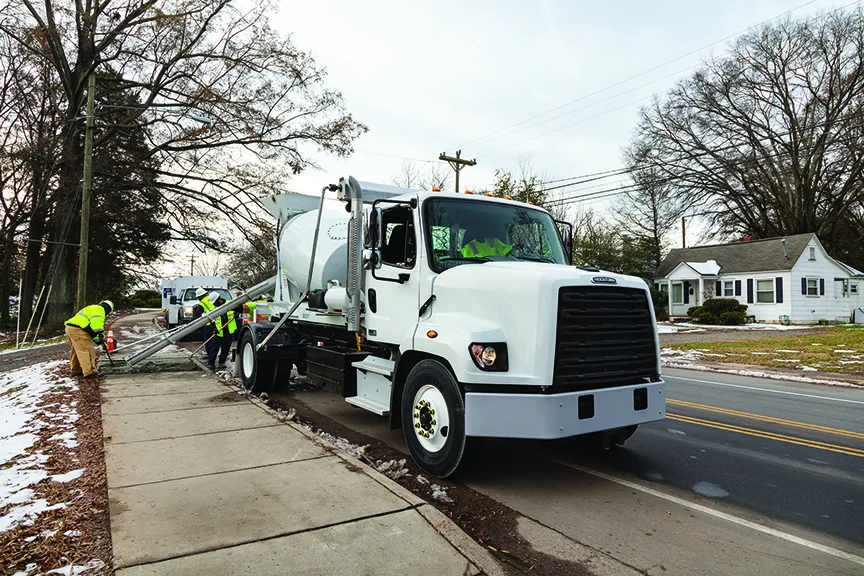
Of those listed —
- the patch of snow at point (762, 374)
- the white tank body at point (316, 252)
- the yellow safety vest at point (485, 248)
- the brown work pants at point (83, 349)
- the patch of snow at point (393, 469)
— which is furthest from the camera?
the patch of snow at point (762, 374)

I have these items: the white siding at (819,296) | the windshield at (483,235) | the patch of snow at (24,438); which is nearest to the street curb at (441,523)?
the windshield at (483,235)

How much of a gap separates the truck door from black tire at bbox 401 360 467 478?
0.59 m

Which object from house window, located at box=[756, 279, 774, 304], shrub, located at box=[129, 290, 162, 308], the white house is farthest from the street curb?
shrub, located at box=[129, 290, 162, 308]

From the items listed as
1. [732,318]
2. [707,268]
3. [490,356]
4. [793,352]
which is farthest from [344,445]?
[707,268]

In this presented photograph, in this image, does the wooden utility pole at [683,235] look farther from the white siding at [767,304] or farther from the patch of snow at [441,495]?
the patch of snow at [441,495]

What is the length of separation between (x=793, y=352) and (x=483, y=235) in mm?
14490

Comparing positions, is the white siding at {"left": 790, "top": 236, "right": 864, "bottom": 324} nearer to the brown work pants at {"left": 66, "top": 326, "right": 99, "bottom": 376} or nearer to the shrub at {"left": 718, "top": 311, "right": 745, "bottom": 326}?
the shrub at {"left": 718, "top": 311, "right": 745, "bottom": 326}

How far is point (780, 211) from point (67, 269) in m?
42.9

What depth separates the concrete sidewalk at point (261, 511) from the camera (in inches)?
132

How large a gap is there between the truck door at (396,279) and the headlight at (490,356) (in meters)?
1.10

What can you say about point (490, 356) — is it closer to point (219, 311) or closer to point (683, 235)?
point (219, 311)

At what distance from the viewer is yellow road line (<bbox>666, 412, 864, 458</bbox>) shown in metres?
6.10

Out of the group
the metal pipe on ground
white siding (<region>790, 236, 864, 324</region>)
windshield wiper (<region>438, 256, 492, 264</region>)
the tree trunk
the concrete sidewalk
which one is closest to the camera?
the concrete sidewalk

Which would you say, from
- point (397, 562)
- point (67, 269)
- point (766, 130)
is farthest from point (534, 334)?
point (766, 130)
